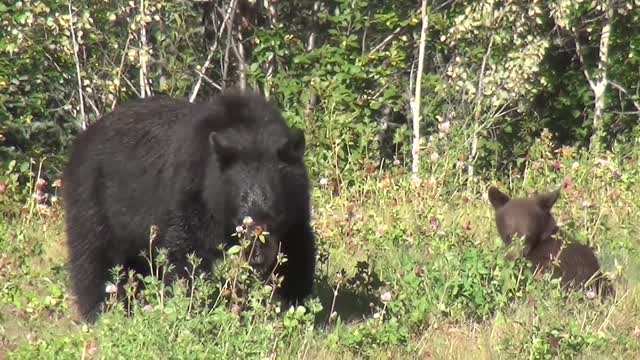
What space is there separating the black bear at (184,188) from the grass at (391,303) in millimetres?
256

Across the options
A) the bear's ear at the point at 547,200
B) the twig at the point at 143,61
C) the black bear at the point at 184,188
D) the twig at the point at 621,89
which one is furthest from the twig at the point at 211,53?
the bear's ear at the point at 547,200

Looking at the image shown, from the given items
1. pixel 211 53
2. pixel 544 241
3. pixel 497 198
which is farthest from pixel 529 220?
pixel 211 53

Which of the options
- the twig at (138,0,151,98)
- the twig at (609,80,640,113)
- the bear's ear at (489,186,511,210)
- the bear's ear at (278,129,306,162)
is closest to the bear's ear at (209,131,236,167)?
the bear's ear at (278,129,306,162)

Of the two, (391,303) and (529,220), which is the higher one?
(529,220)

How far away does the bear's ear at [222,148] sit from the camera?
6.46 m

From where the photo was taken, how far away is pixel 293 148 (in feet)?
21.7

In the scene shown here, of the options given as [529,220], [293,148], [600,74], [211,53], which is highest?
[211,53]

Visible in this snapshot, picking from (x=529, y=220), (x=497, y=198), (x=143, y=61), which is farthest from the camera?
(x=143, y=61)

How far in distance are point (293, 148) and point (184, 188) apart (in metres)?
0.64

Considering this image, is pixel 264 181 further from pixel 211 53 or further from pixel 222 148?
pixel 211 53

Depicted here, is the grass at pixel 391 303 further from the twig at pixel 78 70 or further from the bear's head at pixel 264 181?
the twig at pixel 78 70

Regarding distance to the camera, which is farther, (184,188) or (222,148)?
(184,188)

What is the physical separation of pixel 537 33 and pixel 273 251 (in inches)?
290

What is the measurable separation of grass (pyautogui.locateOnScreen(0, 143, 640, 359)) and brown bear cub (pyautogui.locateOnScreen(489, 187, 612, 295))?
0.17m
